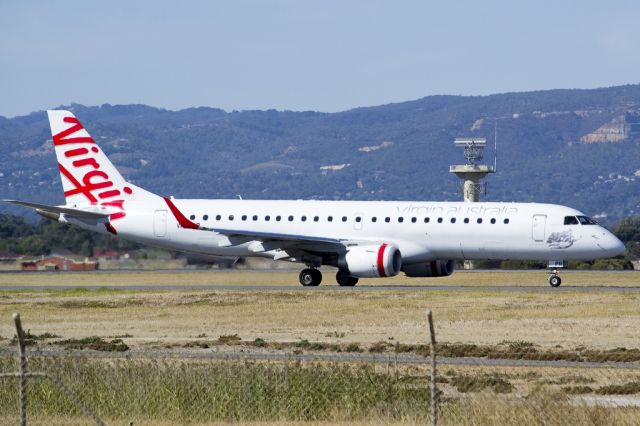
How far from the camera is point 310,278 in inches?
2028

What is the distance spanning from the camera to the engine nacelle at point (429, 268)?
169 feet

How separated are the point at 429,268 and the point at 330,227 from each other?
4.08m

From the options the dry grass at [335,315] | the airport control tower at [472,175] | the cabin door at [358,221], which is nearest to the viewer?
the dry grass at [335,315]

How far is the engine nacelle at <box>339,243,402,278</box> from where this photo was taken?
48531mm

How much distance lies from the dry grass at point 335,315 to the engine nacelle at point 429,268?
4840 millimetres

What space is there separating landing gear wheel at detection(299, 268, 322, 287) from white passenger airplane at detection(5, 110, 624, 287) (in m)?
0.04

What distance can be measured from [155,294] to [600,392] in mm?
26253

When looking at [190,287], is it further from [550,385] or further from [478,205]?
[550,385]

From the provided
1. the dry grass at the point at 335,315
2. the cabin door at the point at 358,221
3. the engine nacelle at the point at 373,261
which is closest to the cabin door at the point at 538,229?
the dry grass at the point at 335,315

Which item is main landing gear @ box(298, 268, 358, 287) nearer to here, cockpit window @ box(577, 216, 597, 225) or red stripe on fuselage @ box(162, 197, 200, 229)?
red stripe on fuselage @ box(162, 197, 200, 229)

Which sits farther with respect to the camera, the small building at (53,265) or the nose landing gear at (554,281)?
the small building at (53,265)

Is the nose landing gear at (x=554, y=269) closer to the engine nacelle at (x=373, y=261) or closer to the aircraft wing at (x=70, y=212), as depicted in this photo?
the engine nacelle at (x=373, y=261)

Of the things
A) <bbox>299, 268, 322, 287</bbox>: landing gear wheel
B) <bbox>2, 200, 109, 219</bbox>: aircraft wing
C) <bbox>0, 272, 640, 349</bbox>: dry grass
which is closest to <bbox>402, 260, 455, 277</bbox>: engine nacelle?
<bbox>299, 268, 322, 287</bbox>: landing gear wheel

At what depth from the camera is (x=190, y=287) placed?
52219mm
